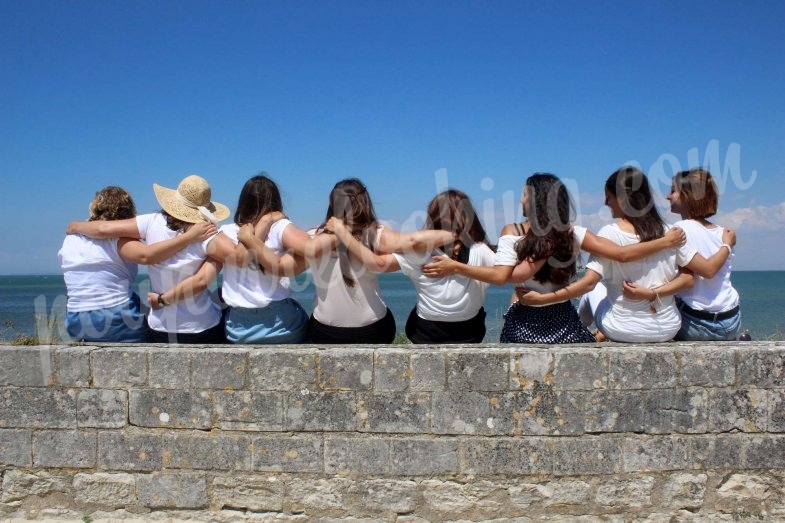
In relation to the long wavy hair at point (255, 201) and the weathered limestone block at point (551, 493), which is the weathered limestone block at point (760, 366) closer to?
the weathered limestone block at point (551, 493)

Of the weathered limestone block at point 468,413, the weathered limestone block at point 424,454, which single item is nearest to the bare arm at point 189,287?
the weathered limestone block at point 424,454

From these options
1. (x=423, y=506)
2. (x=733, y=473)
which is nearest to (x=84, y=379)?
(x=423, y=506)

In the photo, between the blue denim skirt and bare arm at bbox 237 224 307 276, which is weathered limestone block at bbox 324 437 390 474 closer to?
the blue denim skirt

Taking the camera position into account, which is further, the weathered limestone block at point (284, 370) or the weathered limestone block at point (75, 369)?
the weathered limestone block at point (75, 369)

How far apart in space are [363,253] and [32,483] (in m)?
2.58

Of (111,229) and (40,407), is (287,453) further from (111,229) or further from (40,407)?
(111,229)

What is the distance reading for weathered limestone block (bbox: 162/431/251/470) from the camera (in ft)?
11.9

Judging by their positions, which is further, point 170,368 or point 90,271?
point 90,271

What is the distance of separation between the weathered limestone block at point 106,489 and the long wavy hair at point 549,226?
285cm

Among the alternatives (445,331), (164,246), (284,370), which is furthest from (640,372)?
(164,246)

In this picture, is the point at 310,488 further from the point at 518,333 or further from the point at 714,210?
the point at 714,210

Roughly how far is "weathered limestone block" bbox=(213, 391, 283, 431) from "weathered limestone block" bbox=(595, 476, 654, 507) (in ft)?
6.52

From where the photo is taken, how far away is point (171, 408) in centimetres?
366

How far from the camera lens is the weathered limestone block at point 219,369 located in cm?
361
